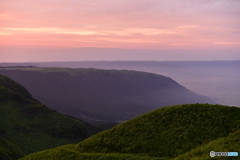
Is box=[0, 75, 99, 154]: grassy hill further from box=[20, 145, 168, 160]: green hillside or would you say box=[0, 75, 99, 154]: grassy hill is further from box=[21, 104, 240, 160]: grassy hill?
box=[21, 104, 240, 160]: grassy hill

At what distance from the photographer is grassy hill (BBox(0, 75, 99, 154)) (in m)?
119

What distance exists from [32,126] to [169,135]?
11715cm

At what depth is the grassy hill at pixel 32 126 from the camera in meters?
119

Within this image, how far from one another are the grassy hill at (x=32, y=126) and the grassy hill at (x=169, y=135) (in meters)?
78.3

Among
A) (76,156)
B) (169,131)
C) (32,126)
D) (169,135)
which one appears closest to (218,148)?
(169,135)

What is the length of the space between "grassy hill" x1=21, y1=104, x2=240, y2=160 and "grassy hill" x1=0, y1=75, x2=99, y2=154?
257ft

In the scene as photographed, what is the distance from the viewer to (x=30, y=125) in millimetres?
138375

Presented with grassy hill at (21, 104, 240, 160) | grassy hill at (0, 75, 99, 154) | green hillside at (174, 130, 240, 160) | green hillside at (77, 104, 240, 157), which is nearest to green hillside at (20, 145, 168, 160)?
grassy hill at (21, 104, 240, 160)

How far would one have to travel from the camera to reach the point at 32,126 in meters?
138

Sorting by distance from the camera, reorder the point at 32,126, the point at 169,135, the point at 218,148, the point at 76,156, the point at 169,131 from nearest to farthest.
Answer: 1. the point at 218,148
2. the point at 76,156
3. the point at 169,135
4. the point at 169,131
5. the point at 32,126

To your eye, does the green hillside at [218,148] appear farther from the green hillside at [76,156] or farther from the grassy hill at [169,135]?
the green hillside at [76,156]

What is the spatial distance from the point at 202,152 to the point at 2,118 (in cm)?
12519

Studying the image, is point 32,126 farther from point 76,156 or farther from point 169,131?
point 169,131

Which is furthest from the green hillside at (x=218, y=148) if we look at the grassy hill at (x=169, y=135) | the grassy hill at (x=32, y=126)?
the grassy hill at (x=32, y=126)
